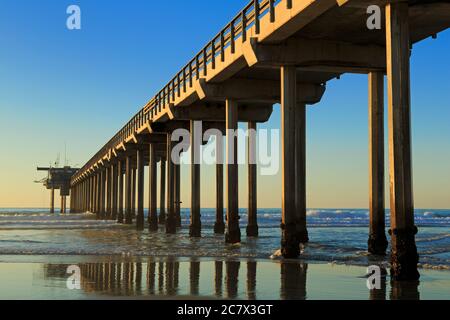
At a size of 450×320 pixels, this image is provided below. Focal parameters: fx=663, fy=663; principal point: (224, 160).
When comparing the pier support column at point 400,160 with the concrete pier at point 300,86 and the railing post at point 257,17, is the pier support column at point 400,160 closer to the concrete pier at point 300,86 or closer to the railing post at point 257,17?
the concrete pier at point 300,86

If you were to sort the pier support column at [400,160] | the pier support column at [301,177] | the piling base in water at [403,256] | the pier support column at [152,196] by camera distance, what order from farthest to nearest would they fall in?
1. the pier support column at [152,196]
2. the pier support column at [301,177]
3. the pier support column at [400,160]
4. the piling base in water at [403,256]

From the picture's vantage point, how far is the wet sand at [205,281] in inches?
418

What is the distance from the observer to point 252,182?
32531mm

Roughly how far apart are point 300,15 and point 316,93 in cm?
967

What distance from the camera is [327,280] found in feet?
41.8

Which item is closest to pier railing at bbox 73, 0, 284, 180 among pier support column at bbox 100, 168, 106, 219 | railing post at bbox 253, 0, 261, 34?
railing post at bbox 253, 0, 261, 34

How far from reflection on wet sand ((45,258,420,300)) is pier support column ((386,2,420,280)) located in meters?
0.61

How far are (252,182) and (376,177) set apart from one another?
42.4ft

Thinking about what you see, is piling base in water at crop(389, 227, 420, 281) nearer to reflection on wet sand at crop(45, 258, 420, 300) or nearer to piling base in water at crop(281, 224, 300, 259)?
reflection on wet sand at crop(45, 258, 420, 300)

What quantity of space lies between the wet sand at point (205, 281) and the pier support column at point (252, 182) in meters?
14.3

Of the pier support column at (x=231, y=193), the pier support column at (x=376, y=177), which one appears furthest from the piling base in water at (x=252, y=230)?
the pier support column at (x=376, y=177)
